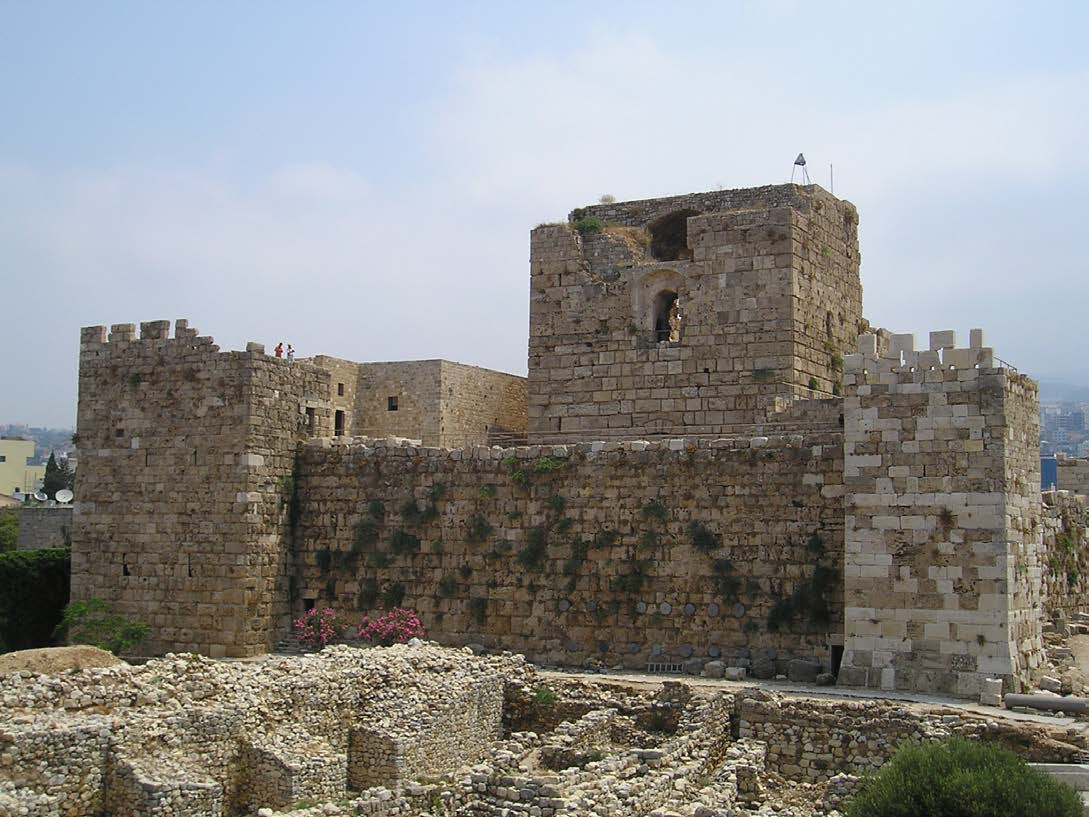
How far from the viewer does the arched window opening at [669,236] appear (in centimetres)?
2495

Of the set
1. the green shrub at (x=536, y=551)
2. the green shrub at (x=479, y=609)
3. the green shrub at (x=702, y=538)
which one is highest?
the green shrub at (x=702, y=538)

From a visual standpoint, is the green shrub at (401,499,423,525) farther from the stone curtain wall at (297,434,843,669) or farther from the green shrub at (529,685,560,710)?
the green shrub at (529,685,560,710)

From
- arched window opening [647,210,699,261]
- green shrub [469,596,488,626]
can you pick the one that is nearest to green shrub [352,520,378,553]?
green shrub [469,596,488,626]

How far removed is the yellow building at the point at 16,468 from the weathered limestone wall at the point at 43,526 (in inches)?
2033

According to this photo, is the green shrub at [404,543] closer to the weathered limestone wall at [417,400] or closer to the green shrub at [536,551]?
A: the green shrub at [536,551]

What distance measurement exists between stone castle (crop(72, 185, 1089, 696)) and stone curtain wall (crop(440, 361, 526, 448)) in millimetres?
6043

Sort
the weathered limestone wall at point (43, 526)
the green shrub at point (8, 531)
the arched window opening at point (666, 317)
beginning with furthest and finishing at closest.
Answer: the green shrub at point (8, 531) < the weathered limestone wall at point (43, 526) < the arched window opening at point (666, 317)

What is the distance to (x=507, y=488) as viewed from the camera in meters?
21.1

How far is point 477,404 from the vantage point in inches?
1339

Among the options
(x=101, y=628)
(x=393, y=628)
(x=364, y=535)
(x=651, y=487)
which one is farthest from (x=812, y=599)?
(x=101, y=628)

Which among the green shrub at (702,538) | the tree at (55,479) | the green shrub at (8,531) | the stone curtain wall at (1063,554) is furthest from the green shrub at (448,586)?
the tree at (55,479)

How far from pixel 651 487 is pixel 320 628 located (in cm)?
620

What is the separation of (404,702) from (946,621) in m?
7.11

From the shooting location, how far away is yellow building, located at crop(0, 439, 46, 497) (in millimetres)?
90062
